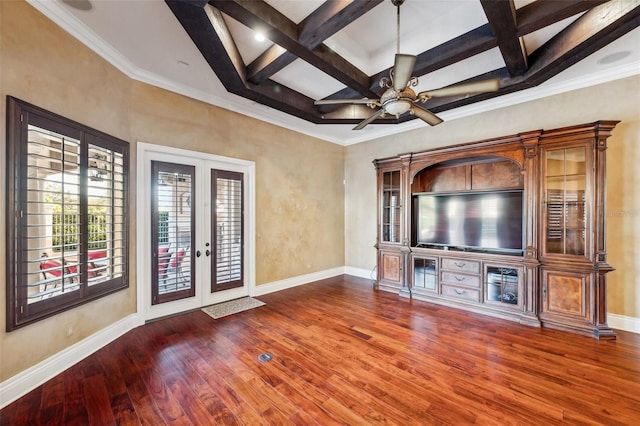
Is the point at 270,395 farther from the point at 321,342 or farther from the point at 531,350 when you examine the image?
the point at 531,350

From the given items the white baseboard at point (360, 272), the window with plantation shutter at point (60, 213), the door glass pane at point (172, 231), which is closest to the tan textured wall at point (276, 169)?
the white baseboard at point (360, 272)

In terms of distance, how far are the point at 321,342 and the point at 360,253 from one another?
338 centimetres

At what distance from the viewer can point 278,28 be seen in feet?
8.40

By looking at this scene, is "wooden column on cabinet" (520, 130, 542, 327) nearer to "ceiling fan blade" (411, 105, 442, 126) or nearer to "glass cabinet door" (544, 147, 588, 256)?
"glass cabinet door" (544, 147, 588, 256)

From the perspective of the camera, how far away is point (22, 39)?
2.22 meters

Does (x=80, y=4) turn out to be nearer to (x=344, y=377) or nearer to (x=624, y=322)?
(x=344, y=377)

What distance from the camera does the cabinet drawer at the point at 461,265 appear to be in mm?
4090

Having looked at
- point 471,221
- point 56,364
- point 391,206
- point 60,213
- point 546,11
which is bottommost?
point 56,364

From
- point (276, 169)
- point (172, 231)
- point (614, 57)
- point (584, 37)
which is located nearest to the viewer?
point (584, 37)

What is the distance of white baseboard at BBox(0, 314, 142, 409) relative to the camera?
2.11 m

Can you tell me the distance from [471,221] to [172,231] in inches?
185

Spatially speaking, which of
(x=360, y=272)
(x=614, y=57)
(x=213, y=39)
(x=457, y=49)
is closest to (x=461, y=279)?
(x=360, y=272)

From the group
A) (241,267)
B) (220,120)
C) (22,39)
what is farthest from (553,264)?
(22,39)

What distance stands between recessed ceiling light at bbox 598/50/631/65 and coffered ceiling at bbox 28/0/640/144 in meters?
0.01
